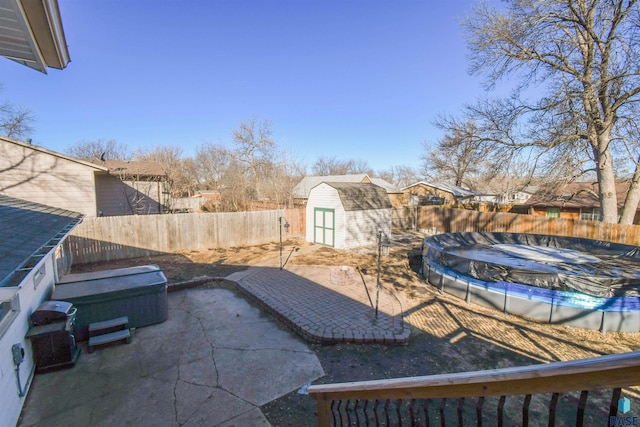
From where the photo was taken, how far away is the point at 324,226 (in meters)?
14.9

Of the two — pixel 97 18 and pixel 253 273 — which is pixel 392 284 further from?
pixel 97 18

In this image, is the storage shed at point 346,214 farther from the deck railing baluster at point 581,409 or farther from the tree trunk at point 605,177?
the deck railing baluster at point 581,409

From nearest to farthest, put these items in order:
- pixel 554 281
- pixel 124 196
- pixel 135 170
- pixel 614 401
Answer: pixel 614 401, pixel 554 281, pixel 124 196, pixel 135 170

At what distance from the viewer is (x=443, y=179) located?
1411 inches

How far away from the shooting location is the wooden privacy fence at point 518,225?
12.0m

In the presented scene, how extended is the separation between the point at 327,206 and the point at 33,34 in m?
12.7

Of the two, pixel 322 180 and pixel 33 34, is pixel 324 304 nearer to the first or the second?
pixel 33 34

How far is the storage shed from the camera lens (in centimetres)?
1411

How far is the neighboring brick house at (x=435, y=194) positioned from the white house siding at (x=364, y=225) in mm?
15559

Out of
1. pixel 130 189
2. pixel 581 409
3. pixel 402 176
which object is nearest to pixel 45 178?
pixel 130 189

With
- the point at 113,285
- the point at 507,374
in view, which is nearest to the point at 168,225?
the point at 113,285

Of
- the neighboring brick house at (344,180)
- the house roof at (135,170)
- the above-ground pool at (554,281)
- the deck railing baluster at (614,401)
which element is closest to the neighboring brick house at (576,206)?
the above-ground pool at (554,281)

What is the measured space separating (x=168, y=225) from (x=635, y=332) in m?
15.1

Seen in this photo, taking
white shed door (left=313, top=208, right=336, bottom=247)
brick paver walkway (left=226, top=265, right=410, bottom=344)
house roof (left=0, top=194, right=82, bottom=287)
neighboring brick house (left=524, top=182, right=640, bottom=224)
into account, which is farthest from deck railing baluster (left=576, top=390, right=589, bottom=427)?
neighboring brick house (left=524, top=182, right=640, bottom=224)
